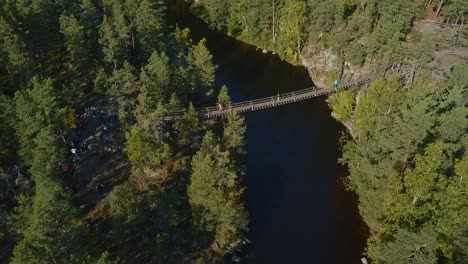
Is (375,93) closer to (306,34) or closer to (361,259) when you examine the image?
(361,259)

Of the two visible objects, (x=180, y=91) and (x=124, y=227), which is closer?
(x=124, y=227)

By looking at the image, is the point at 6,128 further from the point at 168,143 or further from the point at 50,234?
the point at 50,234

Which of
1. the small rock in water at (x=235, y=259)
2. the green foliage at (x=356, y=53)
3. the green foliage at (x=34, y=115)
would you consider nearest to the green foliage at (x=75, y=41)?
the green foliage at (x=34, y=115)

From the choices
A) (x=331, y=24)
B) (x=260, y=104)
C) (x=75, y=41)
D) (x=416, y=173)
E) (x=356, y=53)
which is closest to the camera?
(x=416, y=173)

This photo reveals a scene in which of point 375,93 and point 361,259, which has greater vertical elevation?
point 375,93

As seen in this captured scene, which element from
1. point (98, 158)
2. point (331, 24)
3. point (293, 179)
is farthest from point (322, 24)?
point (98, 158)

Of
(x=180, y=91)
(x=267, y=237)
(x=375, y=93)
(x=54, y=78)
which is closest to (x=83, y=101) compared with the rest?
(x=54, y=78)
